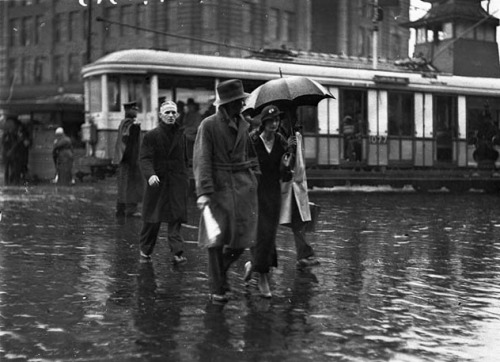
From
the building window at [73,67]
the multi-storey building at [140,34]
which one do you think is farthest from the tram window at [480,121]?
the building window at [73,67]

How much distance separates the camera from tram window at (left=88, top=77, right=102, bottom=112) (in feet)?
68.9

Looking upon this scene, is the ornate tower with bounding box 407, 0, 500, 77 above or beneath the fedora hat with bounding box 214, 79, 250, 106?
above

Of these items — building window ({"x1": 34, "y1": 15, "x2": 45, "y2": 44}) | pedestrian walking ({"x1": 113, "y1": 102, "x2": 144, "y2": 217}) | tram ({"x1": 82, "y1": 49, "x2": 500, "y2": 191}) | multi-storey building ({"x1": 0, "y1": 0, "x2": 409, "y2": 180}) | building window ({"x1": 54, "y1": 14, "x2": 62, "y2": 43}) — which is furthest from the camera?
building window ({"x1": 34, "y1": 15, "x2": 45, "y2": 44})

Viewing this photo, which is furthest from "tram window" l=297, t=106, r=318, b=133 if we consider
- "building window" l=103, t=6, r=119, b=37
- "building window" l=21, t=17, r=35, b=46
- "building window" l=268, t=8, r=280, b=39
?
"building window" l=21, t=17, r=35, b=46

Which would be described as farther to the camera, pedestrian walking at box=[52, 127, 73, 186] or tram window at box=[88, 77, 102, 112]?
pedestrian walking at box=[52, 127, 73, 186]

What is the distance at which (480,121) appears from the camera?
24641 mm

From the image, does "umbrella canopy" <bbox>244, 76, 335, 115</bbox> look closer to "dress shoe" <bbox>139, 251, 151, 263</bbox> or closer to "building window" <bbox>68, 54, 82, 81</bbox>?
"dress shoe" <bbox>139, 251, 151, 263</bbox>

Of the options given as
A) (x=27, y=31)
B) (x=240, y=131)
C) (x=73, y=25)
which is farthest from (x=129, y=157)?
(x=27, y=31)

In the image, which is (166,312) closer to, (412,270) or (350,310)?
(350,310)

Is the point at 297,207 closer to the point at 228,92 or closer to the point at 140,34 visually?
the point at 228,92

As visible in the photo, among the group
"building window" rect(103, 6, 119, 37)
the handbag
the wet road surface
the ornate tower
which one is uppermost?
"building window" rect(103, 6, 119, 37)

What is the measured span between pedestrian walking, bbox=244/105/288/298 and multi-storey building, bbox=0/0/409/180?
31598mm

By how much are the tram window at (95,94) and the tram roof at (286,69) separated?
8.1 inches

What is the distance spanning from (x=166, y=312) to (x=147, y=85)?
14277 mm
